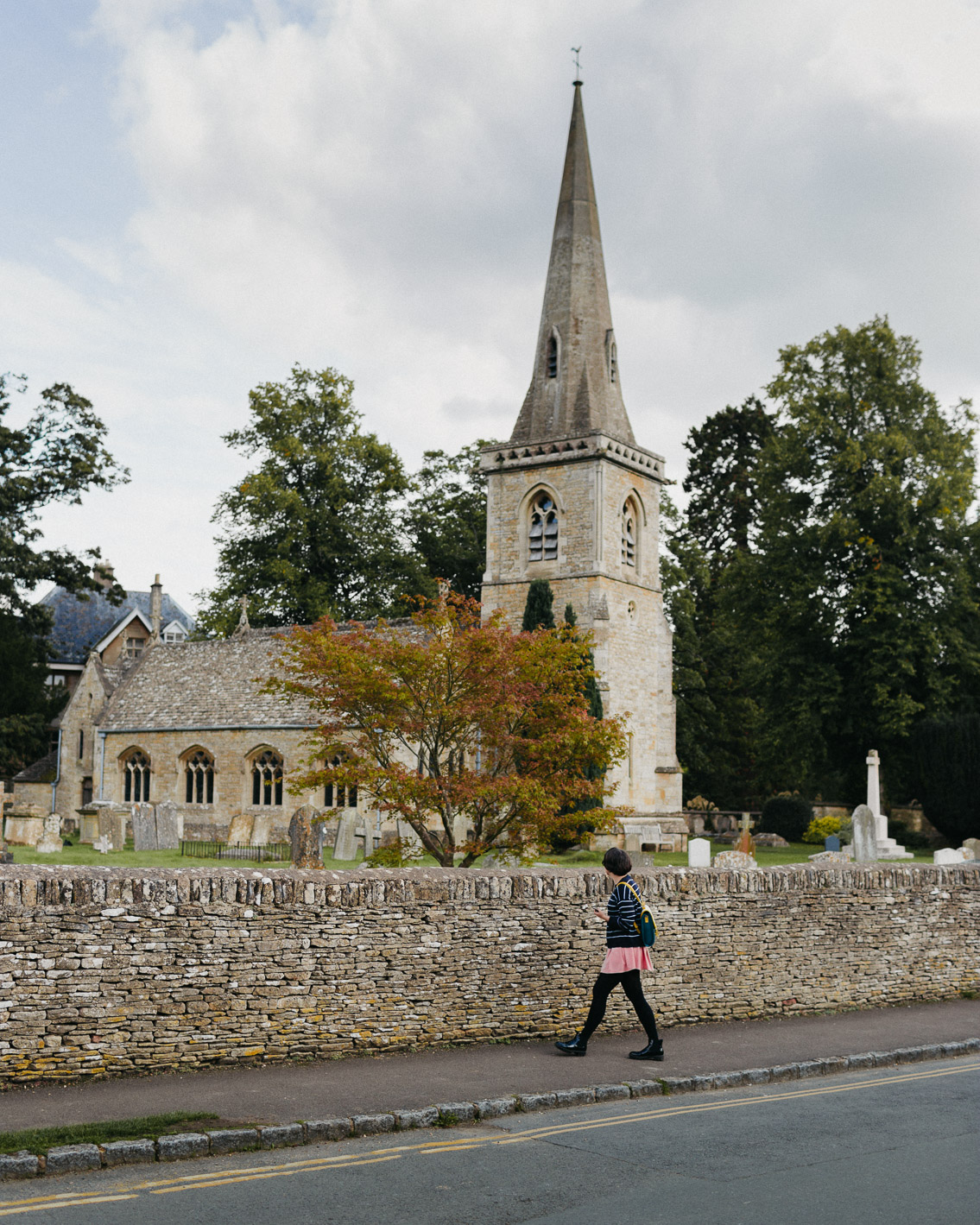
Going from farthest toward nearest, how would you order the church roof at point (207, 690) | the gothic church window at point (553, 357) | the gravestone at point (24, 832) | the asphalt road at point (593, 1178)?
1. the gothic church window at point (553, 357)
2. the church roof at point (207, 690)
3. the gravestone at point (24, 832)
4. the asphalt road at point (593, 1178)

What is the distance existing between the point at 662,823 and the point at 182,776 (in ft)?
53.4

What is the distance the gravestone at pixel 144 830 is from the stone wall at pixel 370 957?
1999 cm

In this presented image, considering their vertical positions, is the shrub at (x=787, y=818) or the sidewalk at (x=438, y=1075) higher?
the shrub at (x=787, y=818)

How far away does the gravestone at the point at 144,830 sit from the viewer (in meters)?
29.8

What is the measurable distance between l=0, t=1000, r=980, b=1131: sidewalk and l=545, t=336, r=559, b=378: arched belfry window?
101 feet

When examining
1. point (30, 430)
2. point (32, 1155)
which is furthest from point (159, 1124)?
point (30, 430)

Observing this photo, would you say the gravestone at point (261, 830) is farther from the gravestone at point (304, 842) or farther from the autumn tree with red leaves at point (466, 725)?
the autumn tree with red leaves at point (466, 725)

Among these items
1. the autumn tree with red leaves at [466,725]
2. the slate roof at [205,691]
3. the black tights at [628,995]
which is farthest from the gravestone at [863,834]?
the slate roof at [205,691]

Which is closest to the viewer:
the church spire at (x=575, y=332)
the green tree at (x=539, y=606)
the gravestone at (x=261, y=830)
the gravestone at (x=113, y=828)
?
the gravestone at (x=113, y=828)

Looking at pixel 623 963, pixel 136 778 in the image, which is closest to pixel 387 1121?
pixel 623 963

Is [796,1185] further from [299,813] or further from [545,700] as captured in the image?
[299,813]

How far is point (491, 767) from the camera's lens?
68.0ft

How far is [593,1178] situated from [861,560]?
32.5m

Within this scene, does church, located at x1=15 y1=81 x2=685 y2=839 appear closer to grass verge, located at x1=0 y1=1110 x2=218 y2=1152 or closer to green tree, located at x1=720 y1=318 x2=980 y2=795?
green tree, located at x1=720 y1=318 x2=980 y2=795
